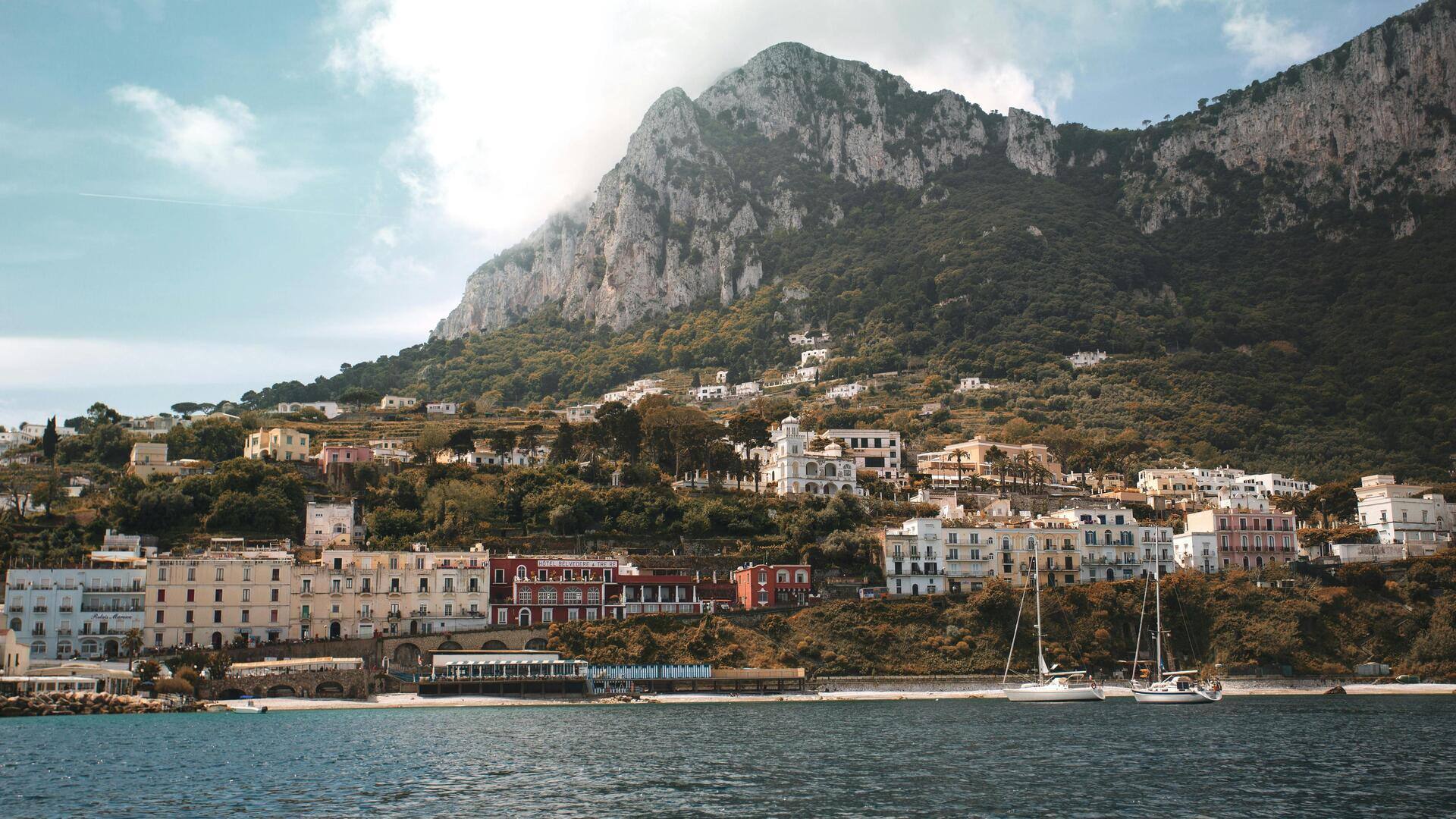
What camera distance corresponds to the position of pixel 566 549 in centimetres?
10456

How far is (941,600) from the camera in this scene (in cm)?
9269

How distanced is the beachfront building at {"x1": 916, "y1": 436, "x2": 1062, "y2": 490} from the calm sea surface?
5890 cm

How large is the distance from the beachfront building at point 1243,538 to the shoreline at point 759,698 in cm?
1877

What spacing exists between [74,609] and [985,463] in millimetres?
88913

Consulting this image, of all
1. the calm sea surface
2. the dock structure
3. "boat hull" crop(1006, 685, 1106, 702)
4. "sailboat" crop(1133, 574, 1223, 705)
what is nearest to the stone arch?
the dock structure

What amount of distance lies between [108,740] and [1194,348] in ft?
535

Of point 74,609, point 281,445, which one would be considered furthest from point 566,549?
point 281,445

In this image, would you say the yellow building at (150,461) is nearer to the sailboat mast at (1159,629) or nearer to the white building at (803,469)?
the white building at (803,469)

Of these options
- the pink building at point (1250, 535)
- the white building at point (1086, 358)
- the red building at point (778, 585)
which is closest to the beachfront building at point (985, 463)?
the pink building at point (1250, 535)

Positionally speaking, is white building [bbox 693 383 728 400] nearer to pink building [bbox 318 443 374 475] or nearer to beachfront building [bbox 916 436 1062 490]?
beachfront building [bbox 916 436 1062 490]

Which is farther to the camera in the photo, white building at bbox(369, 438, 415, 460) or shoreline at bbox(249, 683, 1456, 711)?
white building at bbox(369, 438, 415, 460)

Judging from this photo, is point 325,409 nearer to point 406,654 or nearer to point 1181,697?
point 406,654

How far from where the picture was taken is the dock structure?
83.1 metres

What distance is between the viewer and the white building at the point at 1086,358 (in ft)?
603
